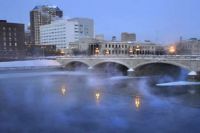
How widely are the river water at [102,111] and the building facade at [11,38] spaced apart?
9121 centimetres

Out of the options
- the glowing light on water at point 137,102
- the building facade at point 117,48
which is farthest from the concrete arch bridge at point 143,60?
the building facade at point 117,48

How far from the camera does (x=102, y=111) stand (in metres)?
31.1

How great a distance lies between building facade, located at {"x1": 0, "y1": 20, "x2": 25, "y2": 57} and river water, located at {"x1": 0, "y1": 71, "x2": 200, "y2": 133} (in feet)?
299

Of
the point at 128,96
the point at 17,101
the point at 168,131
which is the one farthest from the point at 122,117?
the point at 17,101

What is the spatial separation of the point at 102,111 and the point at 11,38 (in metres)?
112

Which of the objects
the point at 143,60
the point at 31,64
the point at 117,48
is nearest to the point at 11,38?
the point at 31,64

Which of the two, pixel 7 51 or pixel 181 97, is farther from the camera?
pixel 7 51

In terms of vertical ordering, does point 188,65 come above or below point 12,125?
above

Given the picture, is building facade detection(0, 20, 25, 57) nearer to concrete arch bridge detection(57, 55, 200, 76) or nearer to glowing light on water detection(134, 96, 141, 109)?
concrete arch bridge detection(57, 55, 200, 76)

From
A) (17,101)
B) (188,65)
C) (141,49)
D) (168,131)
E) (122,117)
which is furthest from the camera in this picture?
(141,49)

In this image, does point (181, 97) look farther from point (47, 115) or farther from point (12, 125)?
point (12, 125)

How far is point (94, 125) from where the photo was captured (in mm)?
Result: 25719

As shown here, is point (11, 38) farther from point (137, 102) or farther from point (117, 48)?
point (137, 102)

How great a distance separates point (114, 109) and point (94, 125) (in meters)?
6.66
